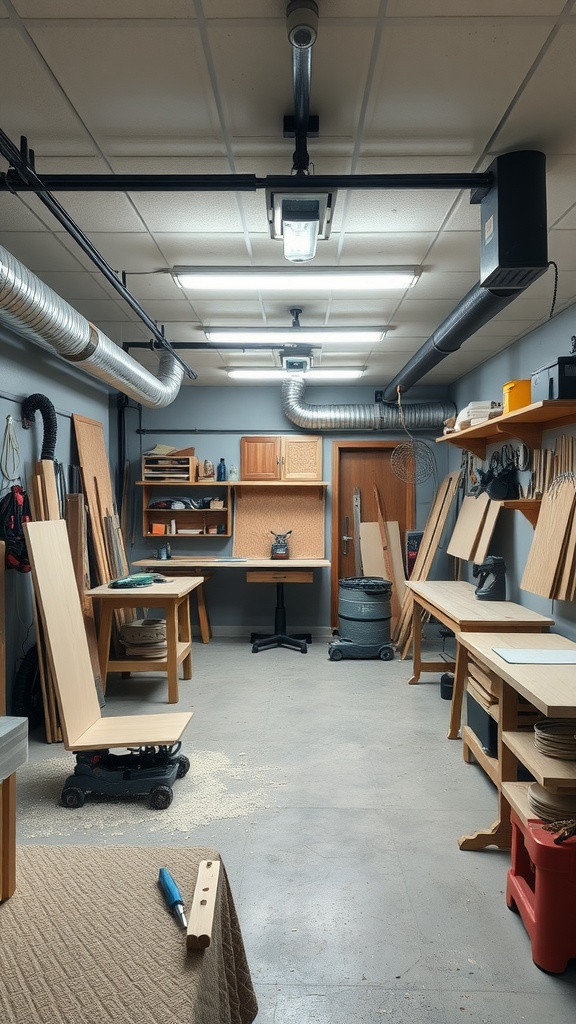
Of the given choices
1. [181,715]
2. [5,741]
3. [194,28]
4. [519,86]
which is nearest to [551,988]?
[5,741]

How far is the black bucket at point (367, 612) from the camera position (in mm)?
6816

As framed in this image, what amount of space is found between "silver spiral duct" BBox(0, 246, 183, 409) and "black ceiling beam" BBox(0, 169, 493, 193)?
0.42m

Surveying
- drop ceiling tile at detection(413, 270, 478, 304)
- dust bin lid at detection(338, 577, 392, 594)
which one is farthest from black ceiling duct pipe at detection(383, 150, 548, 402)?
dust bin lid at detection(338, 577, 392, 594)

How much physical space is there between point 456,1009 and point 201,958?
1.41 metres

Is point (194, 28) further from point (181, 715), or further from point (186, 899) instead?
point (181, 715)

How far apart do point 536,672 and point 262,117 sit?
→ 2.45m

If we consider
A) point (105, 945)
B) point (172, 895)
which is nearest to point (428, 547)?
point (172, 895)

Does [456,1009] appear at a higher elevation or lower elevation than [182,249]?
lower

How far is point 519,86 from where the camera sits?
7.60 feet

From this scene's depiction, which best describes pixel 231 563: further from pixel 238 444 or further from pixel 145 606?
pixel 145 606

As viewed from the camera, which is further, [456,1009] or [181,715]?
[181,715]

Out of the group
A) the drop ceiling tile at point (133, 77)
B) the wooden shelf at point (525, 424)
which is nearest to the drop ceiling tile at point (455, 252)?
the wooden shelf at point (525, 424)

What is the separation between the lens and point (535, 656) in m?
2.98

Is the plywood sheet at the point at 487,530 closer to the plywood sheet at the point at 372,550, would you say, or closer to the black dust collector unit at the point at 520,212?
the plywood sheet at the point at 372,550
